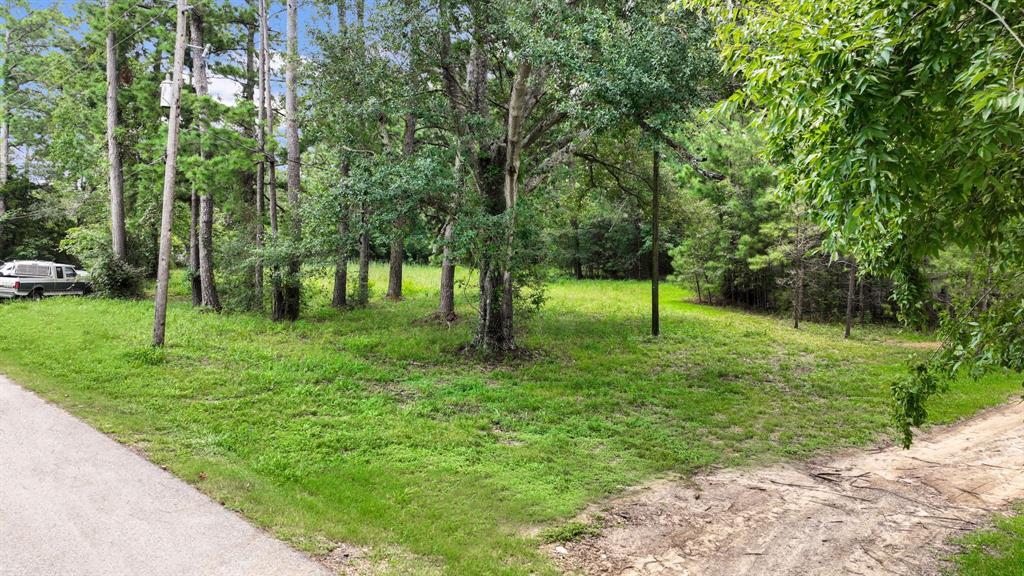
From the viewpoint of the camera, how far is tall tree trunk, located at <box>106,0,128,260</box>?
18156 millimetres

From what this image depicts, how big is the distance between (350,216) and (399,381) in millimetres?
3625

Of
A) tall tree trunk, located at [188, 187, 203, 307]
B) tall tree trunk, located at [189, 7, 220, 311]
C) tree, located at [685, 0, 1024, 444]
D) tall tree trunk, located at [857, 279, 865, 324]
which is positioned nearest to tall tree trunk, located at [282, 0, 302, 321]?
tall tree trunk, located at [189, 7, 220, 311]

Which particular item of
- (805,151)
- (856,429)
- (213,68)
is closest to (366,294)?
(213,68)

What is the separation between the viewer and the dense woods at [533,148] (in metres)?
2.97

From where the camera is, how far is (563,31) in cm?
898

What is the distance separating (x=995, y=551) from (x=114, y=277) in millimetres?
22024

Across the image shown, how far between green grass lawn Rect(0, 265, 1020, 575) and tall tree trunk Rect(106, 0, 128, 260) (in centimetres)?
413

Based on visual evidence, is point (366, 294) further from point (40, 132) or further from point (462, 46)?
point (40, 132)

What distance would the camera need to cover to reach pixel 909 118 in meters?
3.00

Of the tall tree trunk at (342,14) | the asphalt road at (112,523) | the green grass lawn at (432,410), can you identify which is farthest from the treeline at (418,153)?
the asphalt road at (112,523)

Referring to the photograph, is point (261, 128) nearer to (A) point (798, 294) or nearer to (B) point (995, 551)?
(B) point (995, 551)

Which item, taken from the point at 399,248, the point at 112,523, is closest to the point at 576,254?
the point at 399,248

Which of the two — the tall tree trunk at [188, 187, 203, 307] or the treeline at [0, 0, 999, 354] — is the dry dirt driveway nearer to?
the treeline at [0, 0, 999, 354]

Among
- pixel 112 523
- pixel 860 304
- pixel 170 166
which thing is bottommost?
pixel 112 523
